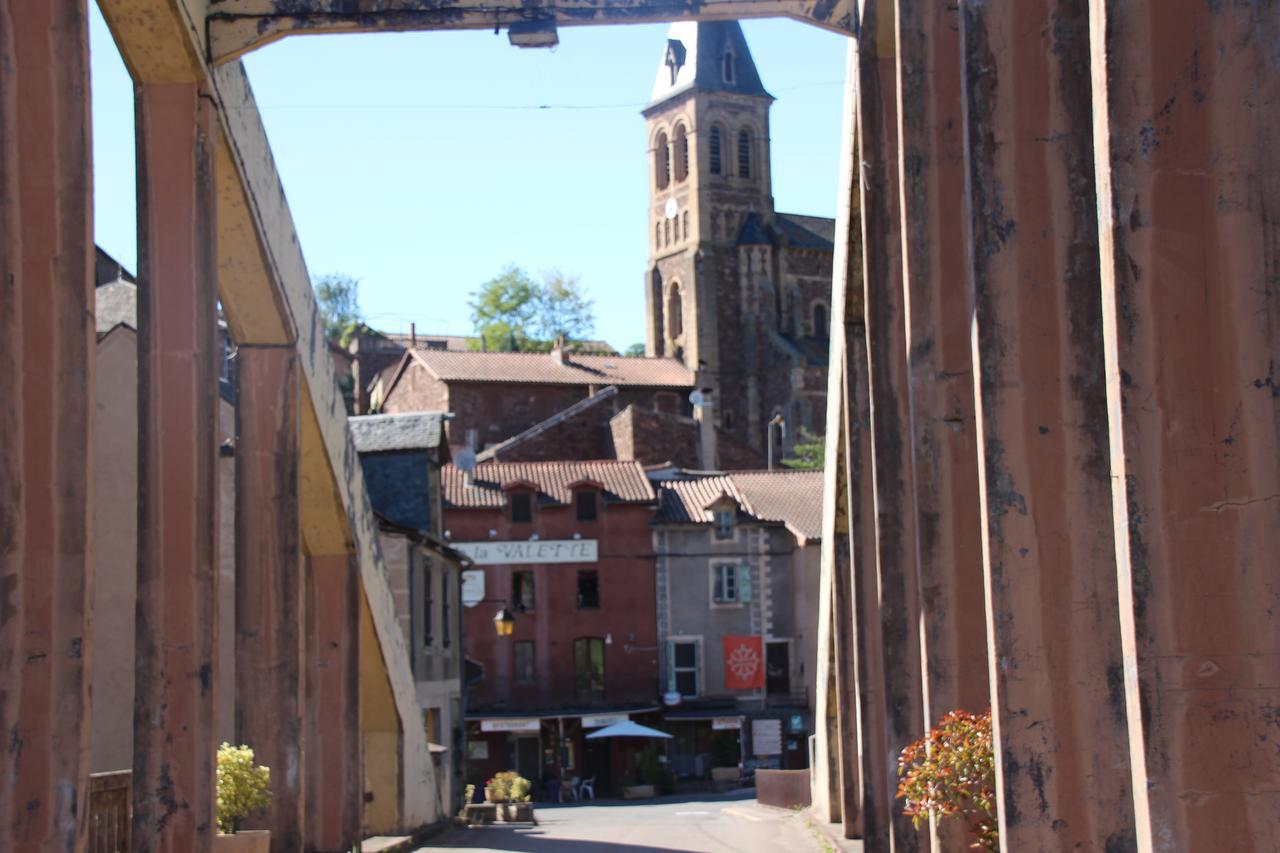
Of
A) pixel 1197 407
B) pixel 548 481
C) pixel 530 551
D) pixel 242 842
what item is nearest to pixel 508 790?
pixel 242 842

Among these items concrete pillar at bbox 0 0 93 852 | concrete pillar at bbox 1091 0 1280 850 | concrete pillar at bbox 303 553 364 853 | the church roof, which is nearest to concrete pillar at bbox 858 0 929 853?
concrete pillar at bbox 0 0 93 852

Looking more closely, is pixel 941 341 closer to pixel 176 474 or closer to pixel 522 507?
pixel 176 474

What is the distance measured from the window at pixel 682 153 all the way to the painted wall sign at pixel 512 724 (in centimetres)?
5356

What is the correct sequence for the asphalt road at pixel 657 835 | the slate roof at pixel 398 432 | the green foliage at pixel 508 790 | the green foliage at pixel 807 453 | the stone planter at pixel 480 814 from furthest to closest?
the green foliage at pixel 807 453 → the green foliage at pixel 508 790 → the slate roof at pixel 398 432 → the stone planter at pixel 480 814 → the asphalt road at pixel 657 835

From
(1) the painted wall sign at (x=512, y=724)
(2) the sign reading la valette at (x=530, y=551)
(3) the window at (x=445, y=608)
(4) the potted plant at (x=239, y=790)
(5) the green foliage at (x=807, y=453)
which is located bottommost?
(1) the painted wall sign at (x=512, y=724)

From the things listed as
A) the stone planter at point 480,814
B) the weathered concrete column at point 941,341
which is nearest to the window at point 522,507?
the stone planter at point 480,814

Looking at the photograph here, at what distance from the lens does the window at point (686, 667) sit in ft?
159

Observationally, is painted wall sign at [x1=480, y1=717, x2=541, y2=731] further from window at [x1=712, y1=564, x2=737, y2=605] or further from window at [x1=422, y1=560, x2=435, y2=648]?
window at [x1=422, y1=560, x2=435, y2=648]

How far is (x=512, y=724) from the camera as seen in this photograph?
46656 mm

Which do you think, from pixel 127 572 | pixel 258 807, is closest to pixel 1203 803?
pixel 258 807

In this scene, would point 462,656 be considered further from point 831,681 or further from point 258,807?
point 258,807

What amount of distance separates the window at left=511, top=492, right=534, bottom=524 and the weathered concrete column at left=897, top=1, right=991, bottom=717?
39.0m

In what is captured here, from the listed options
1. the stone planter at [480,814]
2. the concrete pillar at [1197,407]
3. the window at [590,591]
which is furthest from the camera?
the window at [590,591]

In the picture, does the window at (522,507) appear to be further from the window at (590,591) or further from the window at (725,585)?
the window at (725,585)
